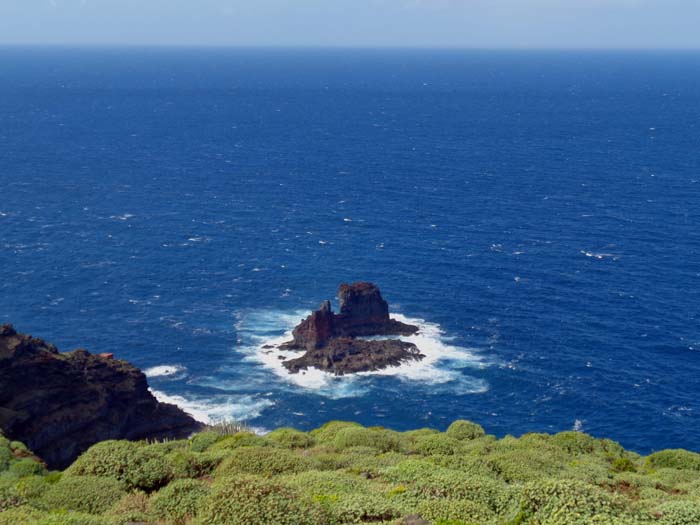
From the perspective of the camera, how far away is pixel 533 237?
15300 centimetres

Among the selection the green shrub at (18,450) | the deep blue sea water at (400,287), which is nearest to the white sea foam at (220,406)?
the deep blue sea water at (400,287)

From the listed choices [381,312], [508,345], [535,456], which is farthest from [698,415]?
[535,456]

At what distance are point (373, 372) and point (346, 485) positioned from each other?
2756 inches

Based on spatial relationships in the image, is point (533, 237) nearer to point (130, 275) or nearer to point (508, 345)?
point (508, 345)

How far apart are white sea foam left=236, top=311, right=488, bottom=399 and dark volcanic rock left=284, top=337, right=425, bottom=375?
886 mm

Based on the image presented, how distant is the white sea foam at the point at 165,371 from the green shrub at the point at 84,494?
65.2 meters

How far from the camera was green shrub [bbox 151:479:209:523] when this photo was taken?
33.8 meters

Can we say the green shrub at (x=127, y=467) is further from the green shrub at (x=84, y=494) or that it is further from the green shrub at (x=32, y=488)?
the green shrub at (x=32, y=488)

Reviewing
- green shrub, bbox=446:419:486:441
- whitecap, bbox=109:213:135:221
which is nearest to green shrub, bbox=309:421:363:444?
green shrub, bbox=446:419:486:441

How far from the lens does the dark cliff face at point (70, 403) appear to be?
251 feet

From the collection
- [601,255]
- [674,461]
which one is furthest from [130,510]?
[601,255]

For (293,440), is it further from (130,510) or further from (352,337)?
(352,337)

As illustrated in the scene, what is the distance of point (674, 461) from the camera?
56688 mm

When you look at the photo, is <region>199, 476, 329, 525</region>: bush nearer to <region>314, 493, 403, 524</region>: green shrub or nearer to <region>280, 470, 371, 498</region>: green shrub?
<region>314, 493, 403, 524</region>: green shrub
